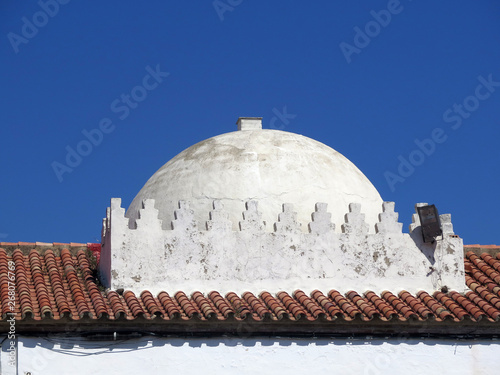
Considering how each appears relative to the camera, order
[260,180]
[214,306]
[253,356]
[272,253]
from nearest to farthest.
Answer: [253,356]
[214,306]
[272,253]
[260,180]

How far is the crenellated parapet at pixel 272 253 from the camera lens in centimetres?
1808

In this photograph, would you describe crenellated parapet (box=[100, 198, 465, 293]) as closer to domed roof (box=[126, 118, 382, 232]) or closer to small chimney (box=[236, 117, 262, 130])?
domed roof (box=[126, 118, 382, 232])

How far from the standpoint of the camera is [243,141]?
21047 millimetres

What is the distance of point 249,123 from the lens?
22391 millimetres

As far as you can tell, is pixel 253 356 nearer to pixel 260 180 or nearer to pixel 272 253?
pixel 272 253

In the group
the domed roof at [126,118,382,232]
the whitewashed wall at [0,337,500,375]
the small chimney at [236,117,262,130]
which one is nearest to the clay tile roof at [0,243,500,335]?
the whitewashed wall at [0,337,500,375]

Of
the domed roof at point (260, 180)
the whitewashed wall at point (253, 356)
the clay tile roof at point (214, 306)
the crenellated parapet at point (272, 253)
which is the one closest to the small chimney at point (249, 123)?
the domed roof at point (260, 180)

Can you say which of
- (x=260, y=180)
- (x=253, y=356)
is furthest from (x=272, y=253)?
(x=253, y=356)

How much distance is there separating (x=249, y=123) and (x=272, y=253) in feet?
15.6

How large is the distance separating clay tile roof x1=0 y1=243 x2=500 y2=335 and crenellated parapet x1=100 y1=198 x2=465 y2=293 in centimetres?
29

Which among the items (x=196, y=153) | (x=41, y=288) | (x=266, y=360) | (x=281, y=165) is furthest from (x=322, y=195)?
(x=41, y=288)

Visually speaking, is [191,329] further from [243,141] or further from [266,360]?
[243,141]

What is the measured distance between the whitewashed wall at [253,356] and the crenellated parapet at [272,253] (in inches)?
55.8

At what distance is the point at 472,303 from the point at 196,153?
6.64 meters
